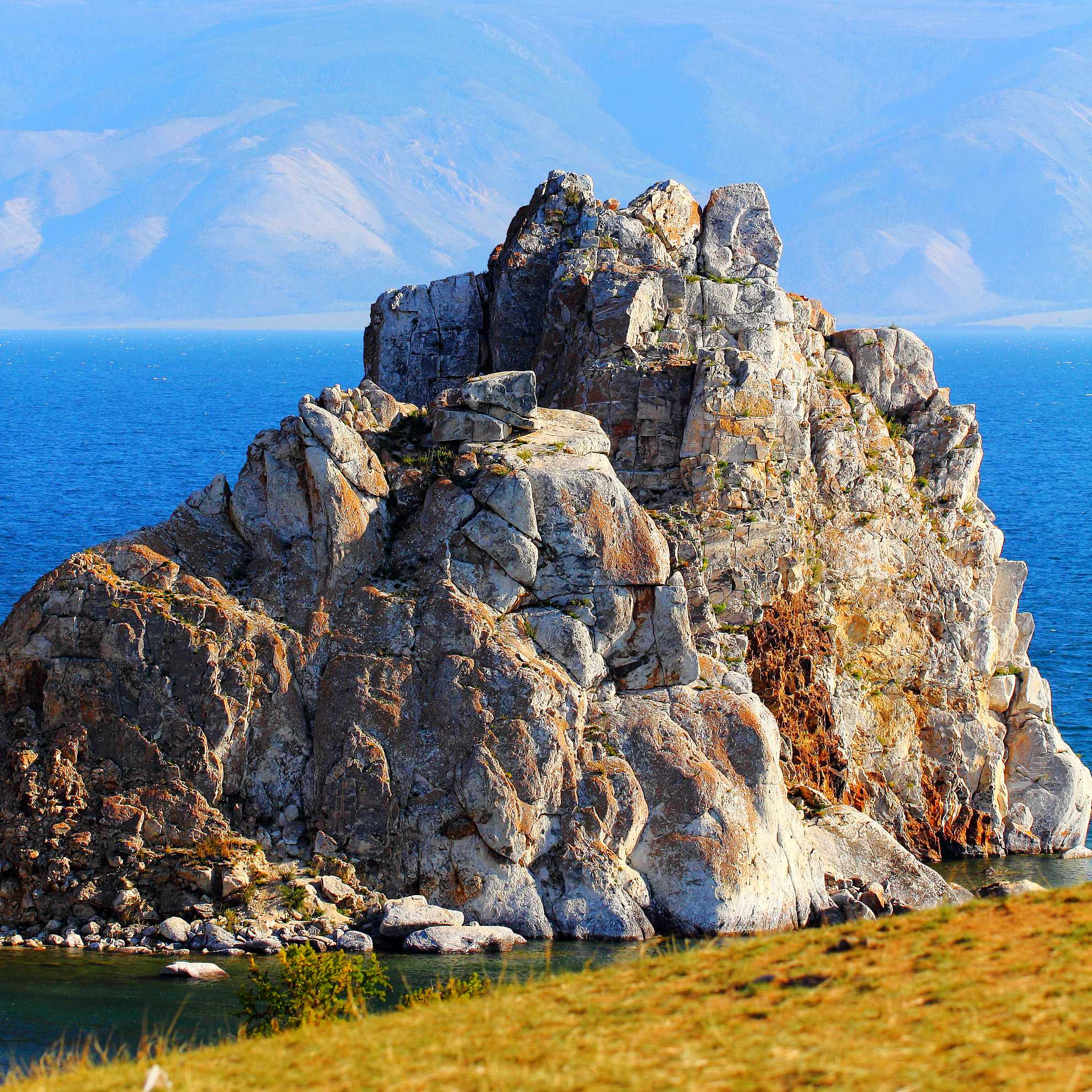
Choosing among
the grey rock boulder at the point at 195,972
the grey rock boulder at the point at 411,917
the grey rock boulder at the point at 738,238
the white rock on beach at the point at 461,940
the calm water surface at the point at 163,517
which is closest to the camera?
the calm water surface at the point at 163,517

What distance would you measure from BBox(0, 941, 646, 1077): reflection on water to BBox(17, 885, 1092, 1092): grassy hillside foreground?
6.55 metres

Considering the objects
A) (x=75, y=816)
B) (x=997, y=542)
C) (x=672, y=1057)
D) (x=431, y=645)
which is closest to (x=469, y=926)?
(x=431, y=645)

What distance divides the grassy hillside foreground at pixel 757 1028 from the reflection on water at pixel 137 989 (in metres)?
6.55

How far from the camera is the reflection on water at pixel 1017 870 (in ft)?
189

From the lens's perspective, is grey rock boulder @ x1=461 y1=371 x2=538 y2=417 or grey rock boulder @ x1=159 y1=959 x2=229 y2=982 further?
grey rock boulder @ x1=461 y1=371 x2=538 y2=417

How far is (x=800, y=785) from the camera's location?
56.0 m

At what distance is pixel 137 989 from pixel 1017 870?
33180 millimetres

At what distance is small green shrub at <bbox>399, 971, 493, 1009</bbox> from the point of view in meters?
35.5

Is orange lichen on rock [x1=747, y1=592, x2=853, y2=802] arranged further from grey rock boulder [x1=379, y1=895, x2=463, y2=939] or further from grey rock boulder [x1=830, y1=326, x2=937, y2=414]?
grey rock boulder [x1=379, y1=895, x2=463, y2=939]

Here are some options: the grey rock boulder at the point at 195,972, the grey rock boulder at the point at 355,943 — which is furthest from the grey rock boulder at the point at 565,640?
the grey rock boulder at the point at 195,972

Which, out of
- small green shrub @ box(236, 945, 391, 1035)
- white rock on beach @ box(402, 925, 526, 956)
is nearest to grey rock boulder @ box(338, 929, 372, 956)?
white rock on beach @ box(402, 925, 526, 956)

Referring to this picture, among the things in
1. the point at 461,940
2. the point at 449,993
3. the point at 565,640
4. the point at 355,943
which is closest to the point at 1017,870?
the point at 565,640

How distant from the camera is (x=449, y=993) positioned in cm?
3709

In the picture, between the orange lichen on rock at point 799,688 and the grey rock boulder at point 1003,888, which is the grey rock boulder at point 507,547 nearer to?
the orange lichen on rock at point 799,688
